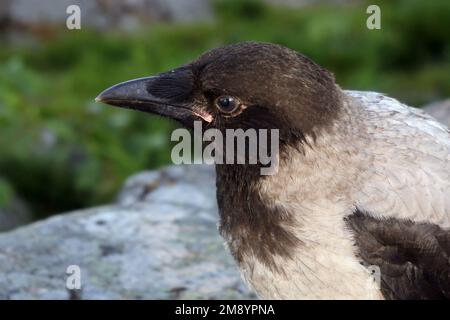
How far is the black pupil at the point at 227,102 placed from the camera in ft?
13.5

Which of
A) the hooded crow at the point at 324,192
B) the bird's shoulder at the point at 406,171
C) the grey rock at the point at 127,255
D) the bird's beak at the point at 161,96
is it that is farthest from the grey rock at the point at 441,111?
the bird's beak at the point at 161,96

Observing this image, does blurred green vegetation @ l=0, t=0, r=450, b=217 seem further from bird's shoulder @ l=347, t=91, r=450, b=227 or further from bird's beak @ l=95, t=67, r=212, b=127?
bird's shoulder @ l=347, t=91, r=450, b=227

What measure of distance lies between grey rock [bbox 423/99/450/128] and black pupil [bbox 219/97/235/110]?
2.24 metres

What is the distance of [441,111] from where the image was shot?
6148 mm

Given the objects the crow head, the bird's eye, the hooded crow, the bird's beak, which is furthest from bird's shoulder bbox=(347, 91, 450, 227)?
the bird's beak

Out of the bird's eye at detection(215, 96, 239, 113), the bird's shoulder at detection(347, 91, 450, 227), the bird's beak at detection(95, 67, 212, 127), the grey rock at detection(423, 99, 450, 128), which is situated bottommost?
the bird's shoulder at detection(347, 91, 450, 227)

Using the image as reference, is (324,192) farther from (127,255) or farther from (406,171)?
(127,255)

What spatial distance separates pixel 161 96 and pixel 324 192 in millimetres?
868

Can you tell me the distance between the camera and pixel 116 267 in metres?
5.22

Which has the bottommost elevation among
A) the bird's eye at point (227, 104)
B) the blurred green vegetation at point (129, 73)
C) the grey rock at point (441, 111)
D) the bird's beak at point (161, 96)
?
the bird's eye at point (227, 104)

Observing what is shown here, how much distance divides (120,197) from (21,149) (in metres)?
1.70

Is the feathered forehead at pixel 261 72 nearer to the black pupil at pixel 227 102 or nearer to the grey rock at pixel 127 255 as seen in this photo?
the black pupil at pixel 227 102

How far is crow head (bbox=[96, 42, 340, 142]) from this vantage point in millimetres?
4027
